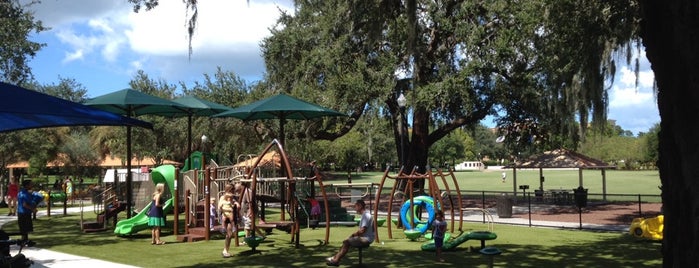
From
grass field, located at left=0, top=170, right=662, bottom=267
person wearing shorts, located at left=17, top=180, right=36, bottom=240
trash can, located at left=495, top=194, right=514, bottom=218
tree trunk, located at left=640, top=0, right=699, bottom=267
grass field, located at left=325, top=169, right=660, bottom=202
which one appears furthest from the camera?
grass field, located at left=325, top=169, right=660, bottom=202

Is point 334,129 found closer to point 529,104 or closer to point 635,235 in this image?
point 529,104

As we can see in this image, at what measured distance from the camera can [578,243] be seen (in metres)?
13.8

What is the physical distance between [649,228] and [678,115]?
10080mm

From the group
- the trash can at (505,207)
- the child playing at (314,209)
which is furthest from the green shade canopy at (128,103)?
the trash can at (505,207)

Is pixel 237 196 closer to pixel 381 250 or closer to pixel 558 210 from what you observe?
pixel 381 250

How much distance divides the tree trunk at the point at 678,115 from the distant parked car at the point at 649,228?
930 cm

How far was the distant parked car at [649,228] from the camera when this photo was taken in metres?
13.8

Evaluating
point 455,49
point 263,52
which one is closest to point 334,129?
point 263,52

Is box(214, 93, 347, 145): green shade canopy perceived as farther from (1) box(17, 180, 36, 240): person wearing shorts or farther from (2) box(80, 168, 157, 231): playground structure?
(1) box(17, 180, 36, 240): person wearing shorts

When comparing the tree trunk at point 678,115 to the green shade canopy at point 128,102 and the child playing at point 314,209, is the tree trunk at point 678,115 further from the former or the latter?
the green shade canopy at point 128,102

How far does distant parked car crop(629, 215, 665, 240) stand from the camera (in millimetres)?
13758

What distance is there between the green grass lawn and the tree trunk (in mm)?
5540

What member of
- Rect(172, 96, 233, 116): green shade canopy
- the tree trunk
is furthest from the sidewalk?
the tree trunk

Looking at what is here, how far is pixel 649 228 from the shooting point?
1409 centimetres
